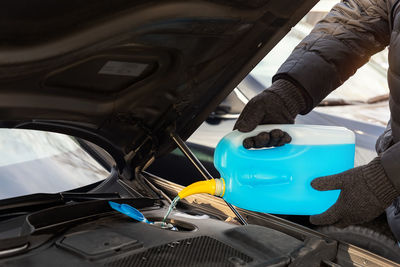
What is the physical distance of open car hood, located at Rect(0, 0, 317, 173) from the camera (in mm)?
899

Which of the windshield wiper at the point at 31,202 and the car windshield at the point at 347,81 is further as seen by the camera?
the car windshield at the point at 347,81

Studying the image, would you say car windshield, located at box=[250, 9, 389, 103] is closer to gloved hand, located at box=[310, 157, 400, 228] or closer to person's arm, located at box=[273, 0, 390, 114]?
person's arm, located at box=[273, 0, 390, 114]

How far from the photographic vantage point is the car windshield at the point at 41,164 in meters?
1.39

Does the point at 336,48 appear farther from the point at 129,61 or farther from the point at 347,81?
the point at 347,81

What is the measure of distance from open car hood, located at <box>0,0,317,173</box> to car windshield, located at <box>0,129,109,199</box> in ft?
0.63

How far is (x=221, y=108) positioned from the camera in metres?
2.61

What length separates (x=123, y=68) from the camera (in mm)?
1136

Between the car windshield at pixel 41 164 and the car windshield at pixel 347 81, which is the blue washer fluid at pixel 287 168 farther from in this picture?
the car windshield at pixel 347 81

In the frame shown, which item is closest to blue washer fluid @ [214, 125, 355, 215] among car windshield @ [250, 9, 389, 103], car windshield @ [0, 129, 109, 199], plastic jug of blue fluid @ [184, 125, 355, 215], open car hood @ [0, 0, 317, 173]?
plastic jug of blue fluid @ [184, 125, 355, 215]

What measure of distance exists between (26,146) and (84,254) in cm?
64

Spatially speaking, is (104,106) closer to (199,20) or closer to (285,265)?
(199,20)

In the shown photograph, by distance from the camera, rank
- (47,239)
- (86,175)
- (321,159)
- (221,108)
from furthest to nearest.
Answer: (221,108), (86,175), (321,159), (47,239)

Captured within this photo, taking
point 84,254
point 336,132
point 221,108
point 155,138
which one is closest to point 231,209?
point 155,138

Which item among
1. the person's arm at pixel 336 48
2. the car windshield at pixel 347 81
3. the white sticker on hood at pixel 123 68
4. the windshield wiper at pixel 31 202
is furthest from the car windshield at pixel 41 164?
the car windshield at pixel 347 81
